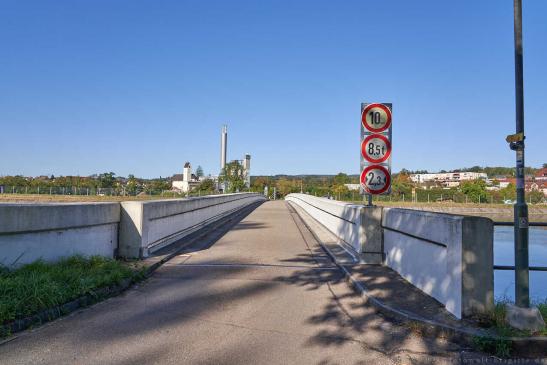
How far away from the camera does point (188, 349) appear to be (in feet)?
14.9

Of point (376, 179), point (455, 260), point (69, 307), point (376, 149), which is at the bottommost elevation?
point (69, 307)

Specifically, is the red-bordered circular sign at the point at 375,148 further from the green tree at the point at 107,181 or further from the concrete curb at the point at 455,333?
the green tree at the point at 107,181

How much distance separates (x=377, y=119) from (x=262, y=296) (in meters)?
4.65

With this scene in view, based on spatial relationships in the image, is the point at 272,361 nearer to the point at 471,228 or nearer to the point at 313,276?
the point at 471,228

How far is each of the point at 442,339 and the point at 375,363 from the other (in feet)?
3.44

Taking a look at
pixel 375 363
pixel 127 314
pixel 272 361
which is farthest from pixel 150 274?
pixel 375 363

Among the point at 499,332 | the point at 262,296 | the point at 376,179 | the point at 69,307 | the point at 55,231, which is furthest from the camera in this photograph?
the point at 376,179

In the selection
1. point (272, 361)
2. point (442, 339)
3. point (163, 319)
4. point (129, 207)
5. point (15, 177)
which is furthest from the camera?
point (15, 177)

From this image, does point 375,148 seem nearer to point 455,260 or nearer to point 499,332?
point 455,260

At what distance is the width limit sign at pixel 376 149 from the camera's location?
931 cm

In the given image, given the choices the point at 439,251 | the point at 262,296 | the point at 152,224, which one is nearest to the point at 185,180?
the point at 152,224

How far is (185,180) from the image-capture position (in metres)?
131

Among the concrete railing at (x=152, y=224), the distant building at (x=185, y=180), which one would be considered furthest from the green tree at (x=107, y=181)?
the concrete railing at (x=152, y=224)

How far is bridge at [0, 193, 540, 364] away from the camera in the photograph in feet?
14.8
